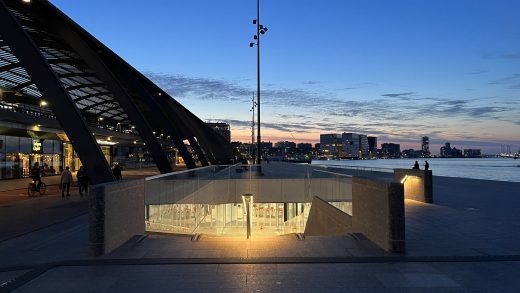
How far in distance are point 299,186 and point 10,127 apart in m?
24.4

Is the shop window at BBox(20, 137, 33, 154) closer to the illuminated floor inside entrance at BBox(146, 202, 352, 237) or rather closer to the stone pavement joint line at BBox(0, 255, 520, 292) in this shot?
the illuminated floor inside entrance at BBox(146, 202, 352, 237)

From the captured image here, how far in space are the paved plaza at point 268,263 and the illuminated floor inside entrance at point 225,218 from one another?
88.8 inches

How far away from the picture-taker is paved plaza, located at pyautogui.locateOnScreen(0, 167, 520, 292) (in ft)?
19.4

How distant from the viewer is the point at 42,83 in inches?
584

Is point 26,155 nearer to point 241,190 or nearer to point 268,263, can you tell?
point 241,190

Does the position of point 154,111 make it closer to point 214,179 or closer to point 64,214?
point 214,179

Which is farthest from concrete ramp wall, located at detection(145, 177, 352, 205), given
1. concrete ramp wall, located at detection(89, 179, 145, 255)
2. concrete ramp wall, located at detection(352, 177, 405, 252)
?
concrete ramp wall, located at detection(352, 177, 405, 252)

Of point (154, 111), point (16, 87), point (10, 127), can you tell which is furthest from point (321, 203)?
point (16, 87)

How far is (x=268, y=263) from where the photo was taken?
707cm

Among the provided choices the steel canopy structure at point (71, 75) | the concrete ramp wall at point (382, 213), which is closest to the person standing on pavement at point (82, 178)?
the steel canopy structure at point (71, 75)

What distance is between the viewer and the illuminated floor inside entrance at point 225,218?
11.9 meters

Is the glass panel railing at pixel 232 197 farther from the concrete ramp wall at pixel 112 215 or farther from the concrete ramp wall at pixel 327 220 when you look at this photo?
the concrete ramp wall at pixel 112 215

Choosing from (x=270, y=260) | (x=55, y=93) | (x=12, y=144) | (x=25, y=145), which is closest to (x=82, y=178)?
(x=55, y=93)

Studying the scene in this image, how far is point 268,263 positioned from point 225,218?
1850 centimetres
